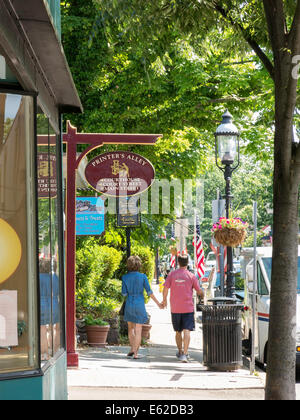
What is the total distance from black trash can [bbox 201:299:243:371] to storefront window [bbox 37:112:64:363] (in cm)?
580

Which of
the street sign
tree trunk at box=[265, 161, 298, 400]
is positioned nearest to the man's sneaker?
the street sign

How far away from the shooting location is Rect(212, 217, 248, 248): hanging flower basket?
13648mm

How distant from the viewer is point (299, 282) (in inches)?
530

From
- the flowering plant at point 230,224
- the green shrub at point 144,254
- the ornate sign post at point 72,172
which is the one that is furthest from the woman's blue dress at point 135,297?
the green shrub at point 144,254

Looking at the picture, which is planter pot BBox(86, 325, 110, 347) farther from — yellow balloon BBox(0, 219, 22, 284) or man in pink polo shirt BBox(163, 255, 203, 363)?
yellow balloon BBox(0, 219, 22, 284)

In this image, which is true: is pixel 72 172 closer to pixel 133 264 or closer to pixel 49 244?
pixel 133 264

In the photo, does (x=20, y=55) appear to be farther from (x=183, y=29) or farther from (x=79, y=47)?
(x=79, y=47)

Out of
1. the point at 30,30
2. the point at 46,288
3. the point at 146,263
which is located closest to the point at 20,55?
the point at 30,30

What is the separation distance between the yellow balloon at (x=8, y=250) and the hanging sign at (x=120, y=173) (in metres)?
7.82

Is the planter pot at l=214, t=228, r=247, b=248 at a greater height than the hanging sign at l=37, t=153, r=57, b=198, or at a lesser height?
lesser

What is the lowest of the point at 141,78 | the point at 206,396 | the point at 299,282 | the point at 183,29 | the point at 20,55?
the point at 206,396

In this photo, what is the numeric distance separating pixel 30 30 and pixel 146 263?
18715 mm

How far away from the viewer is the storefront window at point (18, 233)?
4.80m

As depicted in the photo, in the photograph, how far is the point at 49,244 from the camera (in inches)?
231
